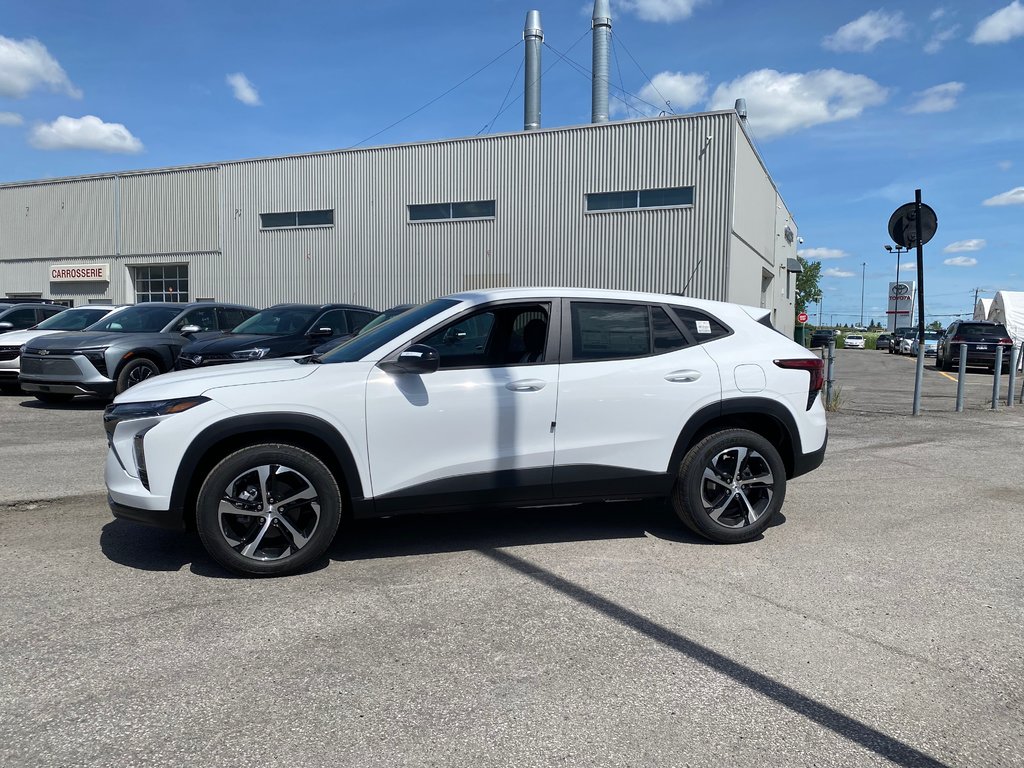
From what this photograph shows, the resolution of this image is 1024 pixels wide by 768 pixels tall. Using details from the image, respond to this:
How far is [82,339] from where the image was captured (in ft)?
37.6

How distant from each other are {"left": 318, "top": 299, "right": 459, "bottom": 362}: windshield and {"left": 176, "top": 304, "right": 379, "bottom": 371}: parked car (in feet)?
18.3

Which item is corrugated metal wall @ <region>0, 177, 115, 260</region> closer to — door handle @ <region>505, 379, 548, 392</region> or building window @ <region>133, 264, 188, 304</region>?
building window @ <region>133, 264, 188, 304</region>

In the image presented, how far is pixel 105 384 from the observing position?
11.1 meters

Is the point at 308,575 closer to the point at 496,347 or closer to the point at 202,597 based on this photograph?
the point at 202,597

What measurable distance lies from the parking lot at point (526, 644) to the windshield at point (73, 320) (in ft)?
28.5

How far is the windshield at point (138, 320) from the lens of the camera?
12664mm

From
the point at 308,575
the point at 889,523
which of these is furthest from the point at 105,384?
the point at 889,523

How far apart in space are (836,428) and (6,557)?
9453 mm

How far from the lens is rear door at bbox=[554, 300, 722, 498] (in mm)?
4859

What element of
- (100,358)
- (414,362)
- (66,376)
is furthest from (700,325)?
(66,376)

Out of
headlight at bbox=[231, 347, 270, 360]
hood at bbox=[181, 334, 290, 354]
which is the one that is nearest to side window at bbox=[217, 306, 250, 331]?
hood at bbox=[181, 334, 290, 354]

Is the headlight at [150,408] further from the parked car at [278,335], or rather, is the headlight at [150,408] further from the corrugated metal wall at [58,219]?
the corrugated metal wall at [58,219]

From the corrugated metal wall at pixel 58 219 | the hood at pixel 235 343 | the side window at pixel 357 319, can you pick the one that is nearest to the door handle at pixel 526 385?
the hood at pixel 235 343

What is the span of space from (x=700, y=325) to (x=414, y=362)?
2.01 metres
